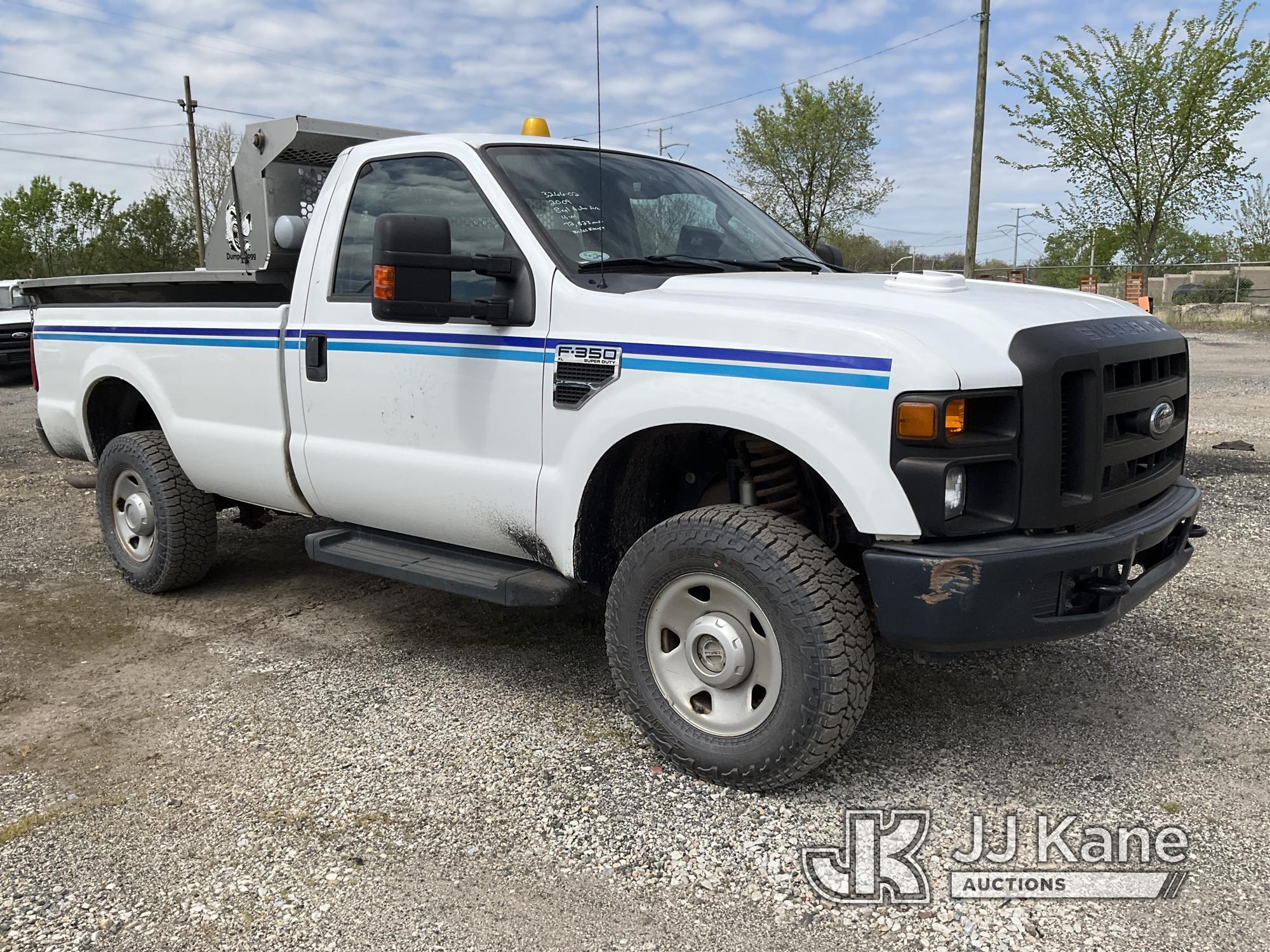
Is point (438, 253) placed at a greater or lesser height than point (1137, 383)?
greater

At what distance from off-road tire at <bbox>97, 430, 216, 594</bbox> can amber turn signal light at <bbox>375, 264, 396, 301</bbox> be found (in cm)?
224

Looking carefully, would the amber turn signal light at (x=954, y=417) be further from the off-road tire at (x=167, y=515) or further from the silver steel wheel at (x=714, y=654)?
the off-road tire at (x=167, y=515)

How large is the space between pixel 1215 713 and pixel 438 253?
3.14 m

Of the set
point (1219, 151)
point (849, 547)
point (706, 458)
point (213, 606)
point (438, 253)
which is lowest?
point (213, 606)

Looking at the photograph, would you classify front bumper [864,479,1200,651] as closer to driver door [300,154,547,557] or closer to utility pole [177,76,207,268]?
driver door [300,154,547,557]

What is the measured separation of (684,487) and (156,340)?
2.82 metres

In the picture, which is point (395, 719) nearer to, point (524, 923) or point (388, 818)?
point (388, 818)

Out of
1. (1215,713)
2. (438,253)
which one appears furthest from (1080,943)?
(438,253)

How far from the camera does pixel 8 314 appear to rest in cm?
1702

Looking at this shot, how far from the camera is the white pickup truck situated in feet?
9.37

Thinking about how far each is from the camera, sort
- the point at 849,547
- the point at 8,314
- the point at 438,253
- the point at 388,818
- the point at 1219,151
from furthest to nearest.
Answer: the point at 1219,151 < the point at 8,314 < the point at 849,547 < the point at 438,253 < the point at 388,818

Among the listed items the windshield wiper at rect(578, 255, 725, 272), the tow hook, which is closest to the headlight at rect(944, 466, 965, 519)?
the tow hook

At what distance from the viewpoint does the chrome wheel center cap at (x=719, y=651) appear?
10.5ft

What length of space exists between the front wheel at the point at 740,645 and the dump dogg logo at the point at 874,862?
0.78ft
